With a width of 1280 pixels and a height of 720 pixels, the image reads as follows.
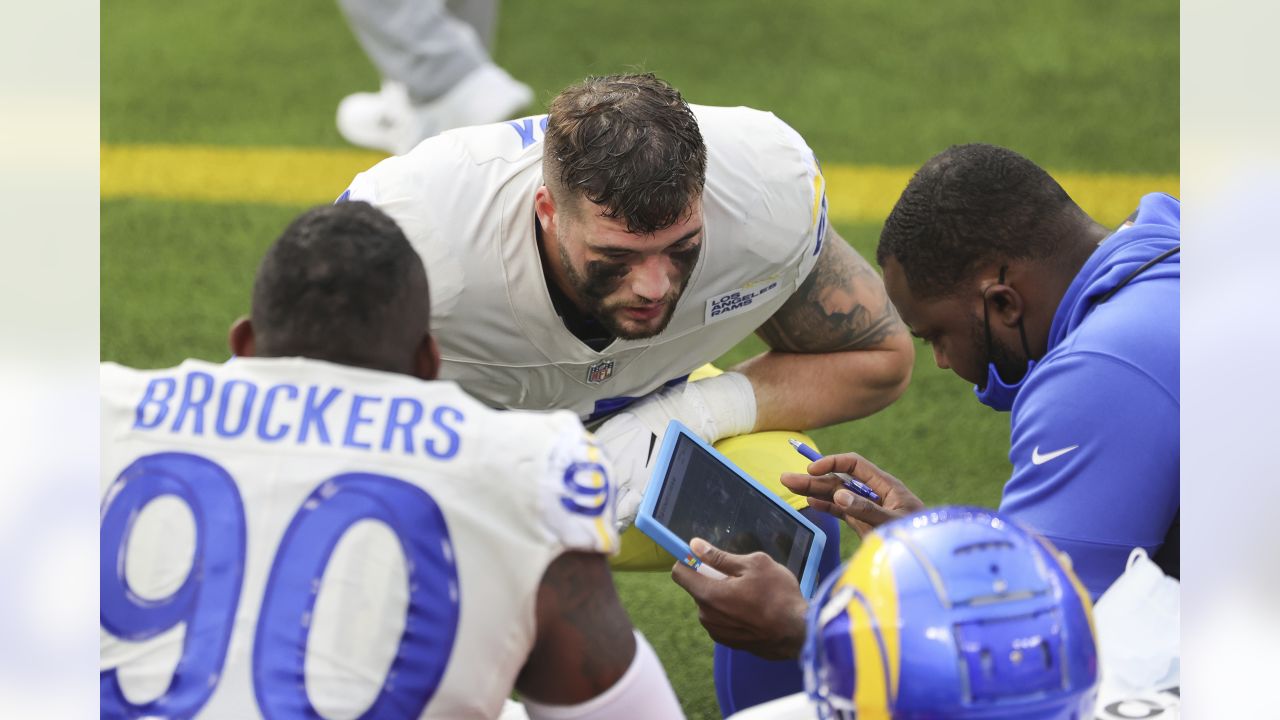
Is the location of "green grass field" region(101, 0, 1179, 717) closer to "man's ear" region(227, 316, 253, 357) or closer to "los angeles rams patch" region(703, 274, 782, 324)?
"los angeles rams patch" region(703, 274, 782, 324)

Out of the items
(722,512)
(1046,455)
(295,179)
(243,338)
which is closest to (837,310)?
(722,512)

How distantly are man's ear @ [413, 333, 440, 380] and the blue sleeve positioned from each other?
3.38 feet

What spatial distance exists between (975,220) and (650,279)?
619 mm

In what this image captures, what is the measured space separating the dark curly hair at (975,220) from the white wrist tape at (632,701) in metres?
1.09

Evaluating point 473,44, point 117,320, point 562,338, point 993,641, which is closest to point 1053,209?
point 562,338

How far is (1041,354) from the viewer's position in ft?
9.25

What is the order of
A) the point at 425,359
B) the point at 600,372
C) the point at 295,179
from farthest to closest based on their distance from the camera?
the point at 295,179 < the point at 600,372 < the point at 425,359

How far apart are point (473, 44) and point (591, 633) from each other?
4752 millimetres

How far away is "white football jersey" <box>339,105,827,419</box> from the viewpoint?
311 centimetres

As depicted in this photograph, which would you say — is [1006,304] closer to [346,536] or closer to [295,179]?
[346,536]

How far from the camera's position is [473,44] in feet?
21.0

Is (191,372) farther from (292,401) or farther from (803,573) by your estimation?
(803,573)

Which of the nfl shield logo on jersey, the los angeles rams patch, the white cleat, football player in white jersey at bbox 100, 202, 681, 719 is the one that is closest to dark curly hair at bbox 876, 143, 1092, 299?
the los angeles rams patch
